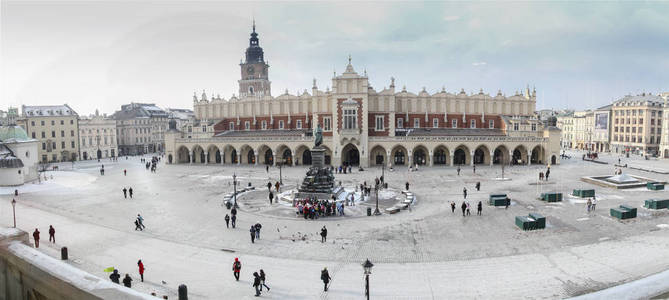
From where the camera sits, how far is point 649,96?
79625mm

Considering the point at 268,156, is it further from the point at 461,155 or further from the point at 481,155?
the point at 481,155

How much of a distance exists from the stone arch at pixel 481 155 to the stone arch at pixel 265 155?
107 ft

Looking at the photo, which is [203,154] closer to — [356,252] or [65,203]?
[65,203]

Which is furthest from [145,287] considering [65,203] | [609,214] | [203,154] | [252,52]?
[252,52]

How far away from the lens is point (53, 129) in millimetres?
71000

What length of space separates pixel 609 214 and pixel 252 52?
82.1 m

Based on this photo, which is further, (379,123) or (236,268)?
(379,123)

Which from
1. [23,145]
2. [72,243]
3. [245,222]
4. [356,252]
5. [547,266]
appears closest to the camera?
[547,266]

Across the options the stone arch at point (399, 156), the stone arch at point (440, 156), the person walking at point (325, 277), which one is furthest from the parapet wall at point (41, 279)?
the stone arch at point (440, 156)

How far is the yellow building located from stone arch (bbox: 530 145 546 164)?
80176 mm

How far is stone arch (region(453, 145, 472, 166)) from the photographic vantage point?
5847 cm

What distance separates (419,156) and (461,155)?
22.7ft

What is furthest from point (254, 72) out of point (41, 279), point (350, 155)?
point (41, 279)

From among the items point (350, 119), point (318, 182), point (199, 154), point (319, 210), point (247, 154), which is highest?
point (350, 119)
